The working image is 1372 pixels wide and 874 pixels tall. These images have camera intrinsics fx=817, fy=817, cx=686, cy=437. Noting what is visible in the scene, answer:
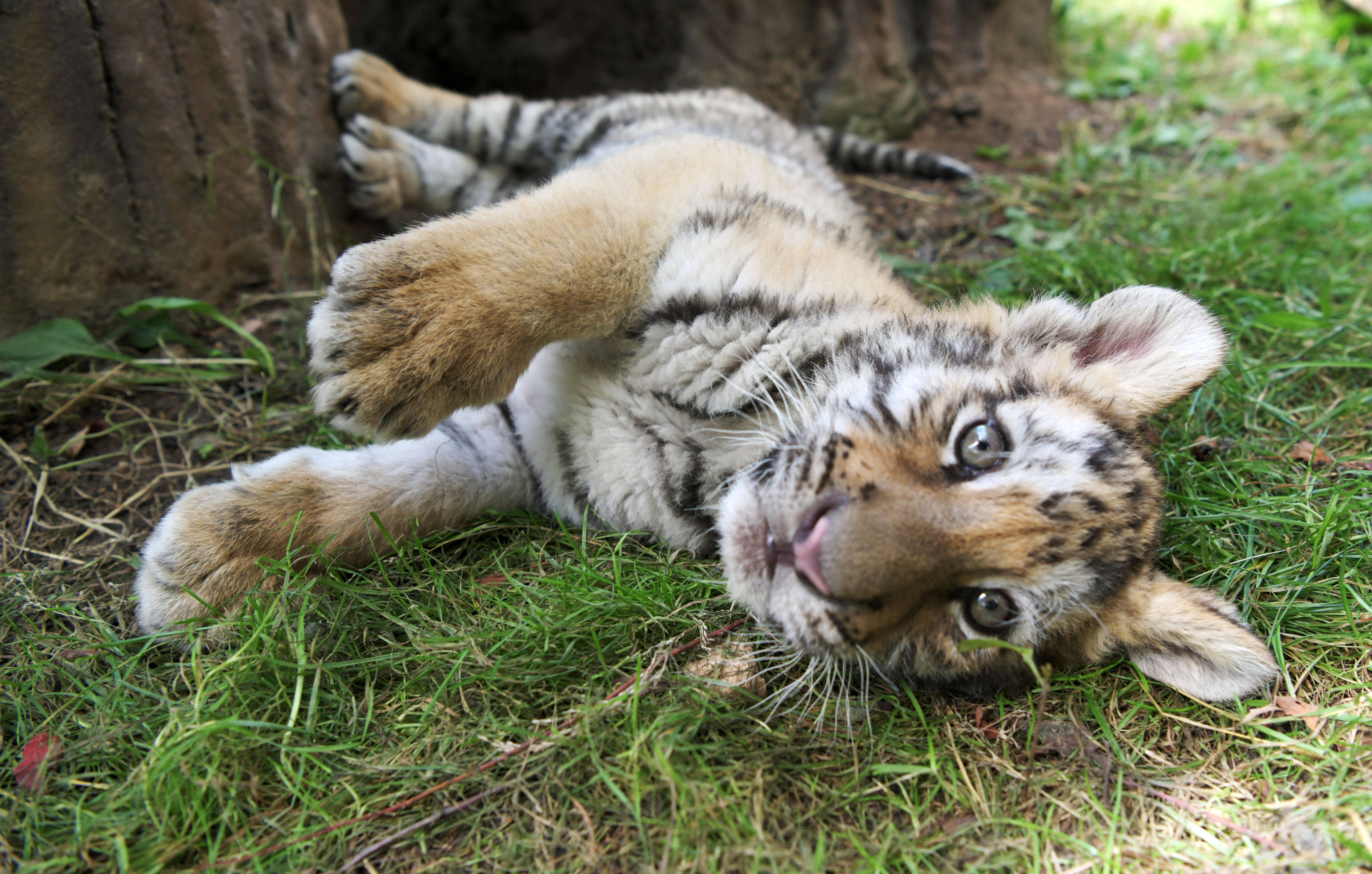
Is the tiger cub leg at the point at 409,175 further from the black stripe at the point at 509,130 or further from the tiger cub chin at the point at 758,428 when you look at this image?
the tiger cub chin at the point at 758,428

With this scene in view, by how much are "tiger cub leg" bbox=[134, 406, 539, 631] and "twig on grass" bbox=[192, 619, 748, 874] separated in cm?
68

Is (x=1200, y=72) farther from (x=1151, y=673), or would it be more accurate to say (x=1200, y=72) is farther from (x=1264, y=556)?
(x=1151, y=673)

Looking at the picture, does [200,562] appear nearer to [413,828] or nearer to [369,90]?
[413,828]

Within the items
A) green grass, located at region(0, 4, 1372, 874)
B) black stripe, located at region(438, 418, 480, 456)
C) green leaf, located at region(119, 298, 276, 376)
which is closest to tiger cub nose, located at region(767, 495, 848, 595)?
green grass, located at region(0, 4, 1372, 874)

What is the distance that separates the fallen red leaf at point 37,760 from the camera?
1779 mm

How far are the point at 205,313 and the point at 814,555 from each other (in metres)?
2.64

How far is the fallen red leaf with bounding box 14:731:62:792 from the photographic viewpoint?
1779mm

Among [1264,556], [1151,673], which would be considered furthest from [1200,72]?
[1151,673]

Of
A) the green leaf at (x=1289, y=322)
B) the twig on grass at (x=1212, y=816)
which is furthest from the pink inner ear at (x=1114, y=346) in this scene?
the green leaf at (x=1289, y=322)

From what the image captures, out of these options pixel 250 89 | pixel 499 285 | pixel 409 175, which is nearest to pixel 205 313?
pixel 250 89

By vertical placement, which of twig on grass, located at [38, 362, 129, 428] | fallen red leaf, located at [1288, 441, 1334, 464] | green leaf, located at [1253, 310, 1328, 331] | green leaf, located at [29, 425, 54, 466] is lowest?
green leaf, located at [29, 425, 54, 466]

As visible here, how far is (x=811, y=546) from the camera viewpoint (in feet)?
6.08

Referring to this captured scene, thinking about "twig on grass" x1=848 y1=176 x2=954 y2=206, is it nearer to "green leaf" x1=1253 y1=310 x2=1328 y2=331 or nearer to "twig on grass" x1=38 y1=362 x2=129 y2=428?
"green leaf" x1=1253 y1=310 x2=1328 y2=331

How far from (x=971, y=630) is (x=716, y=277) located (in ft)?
3.78
